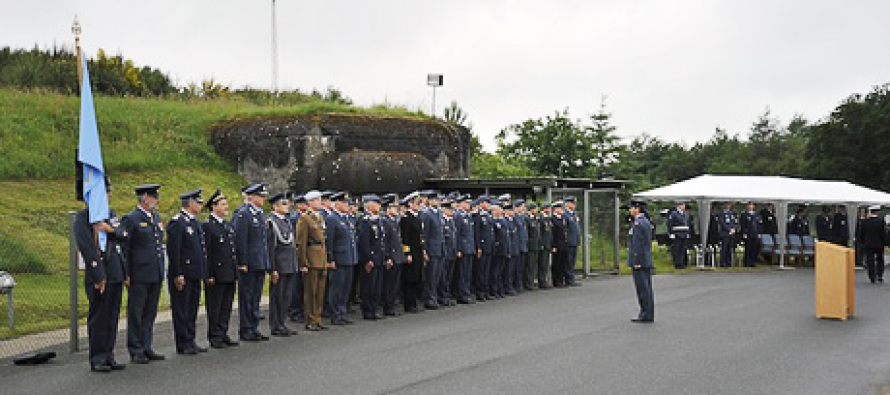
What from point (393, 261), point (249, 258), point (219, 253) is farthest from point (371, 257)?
point (219, 253)

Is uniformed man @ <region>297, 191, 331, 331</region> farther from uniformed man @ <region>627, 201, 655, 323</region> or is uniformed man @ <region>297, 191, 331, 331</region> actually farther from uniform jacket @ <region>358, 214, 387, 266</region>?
uniformed man @ <region>627, 201, 655, 323</region>

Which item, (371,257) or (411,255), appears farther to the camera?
(411,255)

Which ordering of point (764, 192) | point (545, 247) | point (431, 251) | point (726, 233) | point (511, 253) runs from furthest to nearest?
point (764, 192), point (726, 233), point (545, 247), point (511, 253), point (431, 251)

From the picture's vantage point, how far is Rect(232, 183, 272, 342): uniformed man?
39.5ft

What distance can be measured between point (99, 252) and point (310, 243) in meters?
4.01

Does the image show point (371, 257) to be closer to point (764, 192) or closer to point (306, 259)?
point (306, 259)

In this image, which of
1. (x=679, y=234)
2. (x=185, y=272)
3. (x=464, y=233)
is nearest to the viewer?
(x=185, y=272)

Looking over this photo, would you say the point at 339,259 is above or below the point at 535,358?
above

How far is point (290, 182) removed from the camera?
2384cm

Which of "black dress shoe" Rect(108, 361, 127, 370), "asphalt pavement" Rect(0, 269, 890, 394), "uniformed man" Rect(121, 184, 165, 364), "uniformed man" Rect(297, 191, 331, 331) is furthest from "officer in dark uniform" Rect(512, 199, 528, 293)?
"black dress shoe" Rect(108, 361, 127, 370)

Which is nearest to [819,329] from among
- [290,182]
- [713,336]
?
[713,336]

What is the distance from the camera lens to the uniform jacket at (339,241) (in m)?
14.1

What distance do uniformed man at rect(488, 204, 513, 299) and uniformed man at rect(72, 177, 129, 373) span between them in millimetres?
9248

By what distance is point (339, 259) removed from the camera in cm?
1412
